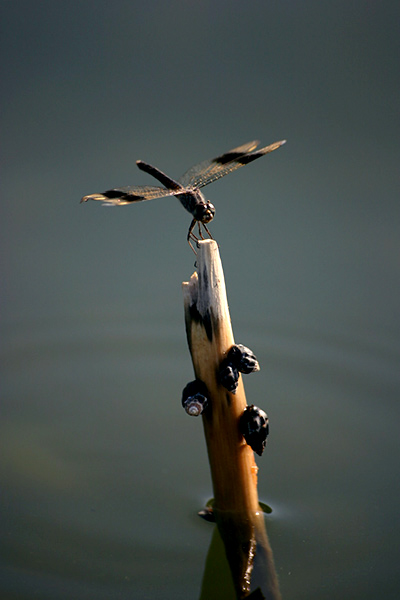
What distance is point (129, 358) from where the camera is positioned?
2334mm

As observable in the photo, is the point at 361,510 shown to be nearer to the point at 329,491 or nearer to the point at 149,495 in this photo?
the point at 329,491

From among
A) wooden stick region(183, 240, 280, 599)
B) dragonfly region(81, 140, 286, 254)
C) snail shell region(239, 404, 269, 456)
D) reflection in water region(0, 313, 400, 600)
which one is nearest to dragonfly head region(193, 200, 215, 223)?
dragonfly region(81, 140, 286, 254)

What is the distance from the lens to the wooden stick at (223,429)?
132 centimetres

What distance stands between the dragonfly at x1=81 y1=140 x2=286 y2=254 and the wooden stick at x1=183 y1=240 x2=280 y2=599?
103 millimetres

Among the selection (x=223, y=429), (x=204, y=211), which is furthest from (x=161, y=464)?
(x=204, y=211)

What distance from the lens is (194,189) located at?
147cm

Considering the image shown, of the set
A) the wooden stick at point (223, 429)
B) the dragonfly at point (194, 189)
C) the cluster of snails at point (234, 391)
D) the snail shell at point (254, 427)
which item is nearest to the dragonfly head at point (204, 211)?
the dragonfly at point (194, 189)

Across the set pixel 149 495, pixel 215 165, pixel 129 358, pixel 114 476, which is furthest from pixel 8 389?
pixel 215 165

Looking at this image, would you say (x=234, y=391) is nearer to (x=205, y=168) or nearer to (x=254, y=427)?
(x=254, y=427)

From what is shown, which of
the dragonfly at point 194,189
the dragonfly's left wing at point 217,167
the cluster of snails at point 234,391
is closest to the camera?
the cluster of snails at point 234,391

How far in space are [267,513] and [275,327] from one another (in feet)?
3.16

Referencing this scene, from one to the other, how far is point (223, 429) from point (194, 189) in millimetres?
559

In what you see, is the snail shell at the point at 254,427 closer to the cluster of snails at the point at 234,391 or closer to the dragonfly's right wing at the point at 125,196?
the cluster of snails at the point at 234,391

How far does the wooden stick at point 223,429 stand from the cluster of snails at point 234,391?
0.02 meters
